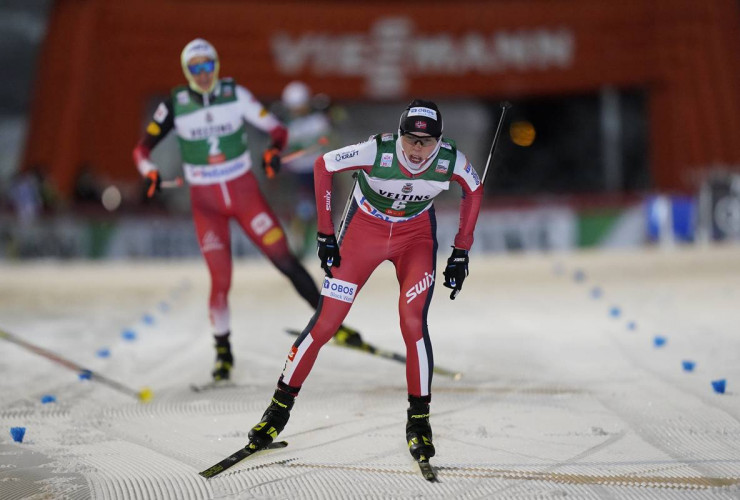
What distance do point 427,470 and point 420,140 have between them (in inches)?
57.6

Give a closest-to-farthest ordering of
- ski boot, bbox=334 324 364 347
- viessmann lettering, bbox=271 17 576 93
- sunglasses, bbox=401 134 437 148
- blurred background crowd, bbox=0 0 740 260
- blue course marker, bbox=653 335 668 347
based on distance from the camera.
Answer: sunglasses, bbox=401 134 437 148, ski boot, bbox=334 324 364 347, blue course marker, bbox=653 335 668 347, blurred background crowd, bbox=0 0 740 260, viessmann lettering, bbox=271 17 576 93

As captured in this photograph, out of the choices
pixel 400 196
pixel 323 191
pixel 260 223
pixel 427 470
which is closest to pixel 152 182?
pixel 260 223

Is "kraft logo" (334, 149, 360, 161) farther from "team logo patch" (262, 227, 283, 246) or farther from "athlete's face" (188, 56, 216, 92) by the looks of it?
"athlete's face" (188, 56, 216, 92)

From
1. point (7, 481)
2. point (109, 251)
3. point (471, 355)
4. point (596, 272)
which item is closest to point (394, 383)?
point (471, 355)

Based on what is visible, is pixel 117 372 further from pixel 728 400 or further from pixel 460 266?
pixel 728 400

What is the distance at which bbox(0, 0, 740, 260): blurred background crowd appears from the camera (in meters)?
19.3

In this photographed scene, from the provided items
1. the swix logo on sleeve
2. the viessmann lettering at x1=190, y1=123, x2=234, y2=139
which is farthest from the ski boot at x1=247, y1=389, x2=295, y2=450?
the viessmann lettering at x1=190, y1=123, x2=234, y2=139

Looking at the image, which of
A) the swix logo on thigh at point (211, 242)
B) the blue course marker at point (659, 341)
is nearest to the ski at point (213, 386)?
the swix logo on thigh at point (211, 242)

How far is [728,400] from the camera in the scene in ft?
15.9

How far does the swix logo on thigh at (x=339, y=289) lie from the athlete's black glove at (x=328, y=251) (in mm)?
59

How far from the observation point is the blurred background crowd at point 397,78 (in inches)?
758

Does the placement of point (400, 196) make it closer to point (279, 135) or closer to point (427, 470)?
point (427, 470)

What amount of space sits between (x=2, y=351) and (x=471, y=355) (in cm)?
380

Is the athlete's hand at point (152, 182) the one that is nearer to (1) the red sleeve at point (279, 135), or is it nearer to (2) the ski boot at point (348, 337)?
(1) the red sleeve at point (279, 135)
